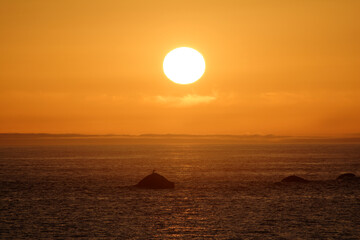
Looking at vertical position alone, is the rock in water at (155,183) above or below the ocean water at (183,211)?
above

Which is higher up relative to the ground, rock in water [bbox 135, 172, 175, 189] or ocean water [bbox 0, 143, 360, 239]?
rock in water [bbox 135, 172, 175, 189]

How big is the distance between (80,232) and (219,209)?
2029 centimetres

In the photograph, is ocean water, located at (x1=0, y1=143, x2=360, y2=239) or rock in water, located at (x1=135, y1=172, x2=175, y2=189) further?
rock in water, located at (x1=135, y1=172, x2=175, y2=189)

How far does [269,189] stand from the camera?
8112 cm

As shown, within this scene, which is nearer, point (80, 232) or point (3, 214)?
point (80, 232)

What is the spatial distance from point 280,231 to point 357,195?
31.1 m

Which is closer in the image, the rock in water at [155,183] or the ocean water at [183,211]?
the ocean water at [183,211]

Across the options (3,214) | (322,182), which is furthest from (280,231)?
(322,182)

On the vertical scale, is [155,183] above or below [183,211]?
above

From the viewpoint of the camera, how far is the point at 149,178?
274 ft

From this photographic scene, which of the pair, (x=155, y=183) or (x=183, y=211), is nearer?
(x=183, y=211)

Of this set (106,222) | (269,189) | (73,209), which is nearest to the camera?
(106,222)

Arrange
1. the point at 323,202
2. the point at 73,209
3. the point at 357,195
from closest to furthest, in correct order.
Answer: the point at 73,209, the point at 323,202, the point at 357,195

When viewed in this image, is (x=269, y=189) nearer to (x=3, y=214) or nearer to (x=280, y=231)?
(x=280, y=231)
